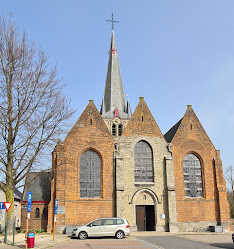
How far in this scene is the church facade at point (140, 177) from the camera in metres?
23.5

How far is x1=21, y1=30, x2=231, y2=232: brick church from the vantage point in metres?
23.5

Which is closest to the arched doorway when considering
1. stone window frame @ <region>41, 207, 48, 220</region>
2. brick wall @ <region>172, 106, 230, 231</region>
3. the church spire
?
brick wall @ <region>172, 106, 230, 231</region>

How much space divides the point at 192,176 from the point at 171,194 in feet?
10.1

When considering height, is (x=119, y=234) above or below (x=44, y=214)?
below

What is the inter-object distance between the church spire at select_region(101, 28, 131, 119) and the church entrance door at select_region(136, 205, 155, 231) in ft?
82.0

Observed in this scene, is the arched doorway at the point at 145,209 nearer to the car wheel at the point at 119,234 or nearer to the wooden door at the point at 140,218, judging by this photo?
the wooden door at the point at 140,218

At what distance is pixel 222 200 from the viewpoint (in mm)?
25344

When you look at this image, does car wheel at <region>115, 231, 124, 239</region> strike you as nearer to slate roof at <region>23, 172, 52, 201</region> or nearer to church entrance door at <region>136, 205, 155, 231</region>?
church entrance door at <region>136, 205, 155, 231</region>

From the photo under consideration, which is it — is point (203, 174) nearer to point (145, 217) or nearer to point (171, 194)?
point (171, 194)

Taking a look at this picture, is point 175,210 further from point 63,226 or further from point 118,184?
point 63,226

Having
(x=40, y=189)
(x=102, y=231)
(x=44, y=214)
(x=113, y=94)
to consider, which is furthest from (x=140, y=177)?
(x=113, y=94)

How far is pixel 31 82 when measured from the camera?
63.4 feet

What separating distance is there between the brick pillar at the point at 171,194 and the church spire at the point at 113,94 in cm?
2383

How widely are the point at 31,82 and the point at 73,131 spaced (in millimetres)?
6867
